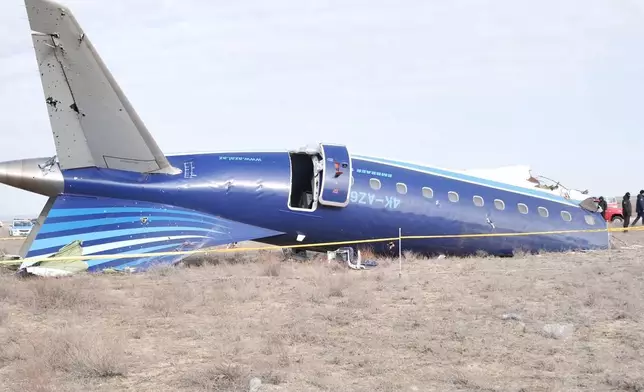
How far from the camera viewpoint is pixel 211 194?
57.1 ft

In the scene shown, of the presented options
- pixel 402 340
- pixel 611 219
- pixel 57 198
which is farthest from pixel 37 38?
pixel 611 219

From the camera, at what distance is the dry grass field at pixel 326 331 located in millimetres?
7027

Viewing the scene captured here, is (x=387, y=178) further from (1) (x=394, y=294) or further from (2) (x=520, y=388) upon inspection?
(2) (x=520, y=388)

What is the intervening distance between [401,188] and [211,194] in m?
6.14

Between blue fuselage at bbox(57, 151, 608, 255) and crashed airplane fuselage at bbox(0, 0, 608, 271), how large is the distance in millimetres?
37

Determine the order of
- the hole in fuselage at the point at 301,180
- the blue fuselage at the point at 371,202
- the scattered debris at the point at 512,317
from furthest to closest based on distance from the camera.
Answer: the hole in fuselage at the point at 301,180 → the blue fuselage at the point at 371,202 → the scattered debris at the point at 512,317

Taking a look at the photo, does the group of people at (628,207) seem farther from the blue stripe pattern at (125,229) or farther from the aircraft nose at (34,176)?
the aircraft nose at (34,176)

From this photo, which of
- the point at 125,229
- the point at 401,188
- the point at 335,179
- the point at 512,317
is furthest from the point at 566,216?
the point at 125,229

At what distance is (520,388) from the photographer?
6.58m

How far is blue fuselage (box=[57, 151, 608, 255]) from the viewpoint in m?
17.0

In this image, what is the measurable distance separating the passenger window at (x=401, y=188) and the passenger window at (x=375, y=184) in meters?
0.63

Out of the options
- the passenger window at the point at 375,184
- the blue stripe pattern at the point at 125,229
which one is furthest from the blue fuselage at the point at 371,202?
the blue stripe pattern at the point at 125,229

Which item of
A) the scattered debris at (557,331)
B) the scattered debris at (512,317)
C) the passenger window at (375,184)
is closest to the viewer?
the scattered debris at (557,331)

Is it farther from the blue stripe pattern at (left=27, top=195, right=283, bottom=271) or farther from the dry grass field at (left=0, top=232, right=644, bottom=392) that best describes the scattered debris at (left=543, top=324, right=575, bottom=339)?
the blue stripe pattern at (left=27, top=195, right=283, bottom=271)
